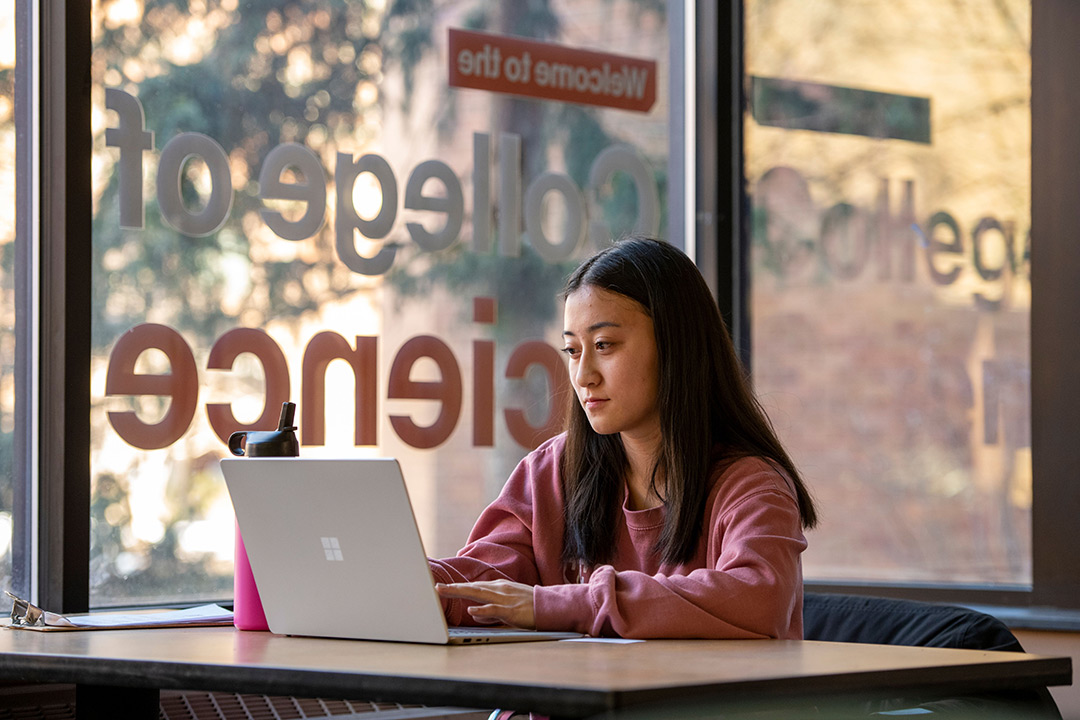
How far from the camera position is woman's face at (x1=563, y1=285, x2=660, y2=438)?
192 cm

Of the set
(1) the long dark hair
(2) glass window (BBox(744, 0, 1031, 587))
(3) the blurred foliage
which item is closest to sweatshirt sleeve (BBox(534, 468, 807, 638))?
(1) the long dark hair

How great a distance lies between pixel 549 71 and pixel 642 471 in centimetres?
166

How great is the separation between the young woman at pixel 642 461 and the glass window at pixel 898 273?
4.63 feet

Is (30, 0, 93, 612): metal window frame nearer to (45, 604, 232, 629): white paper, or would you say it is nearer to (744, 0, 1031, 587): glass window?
(45, 604, 232, 629): white paper

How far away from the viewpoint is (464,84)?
3.24 m

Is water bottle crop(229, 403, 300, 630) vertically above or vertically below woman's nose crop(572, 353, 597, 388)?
below

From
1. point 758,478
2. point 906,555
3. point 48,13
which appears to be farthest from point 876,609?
point 48,13

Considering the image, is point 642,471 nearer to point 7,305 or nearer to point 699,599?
point 699,599

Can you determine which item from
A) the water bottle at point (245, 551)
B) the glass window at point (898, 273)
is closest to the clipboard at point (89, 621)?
the water bottle at point (245, 551)

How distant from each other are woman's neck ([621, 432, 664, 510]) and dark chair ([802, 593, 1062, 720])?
0.43 m

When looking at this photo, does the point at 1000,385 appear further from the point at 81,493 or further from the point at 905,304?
the point at 81,493

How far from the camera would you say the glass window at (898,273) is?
3.19 meters

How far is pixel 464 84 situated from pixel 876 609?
165 centimetres

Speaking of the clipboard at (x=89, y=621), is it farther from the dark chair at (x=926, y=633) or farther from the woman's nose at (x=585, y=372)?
the dark chair at (x=926, y=633)
